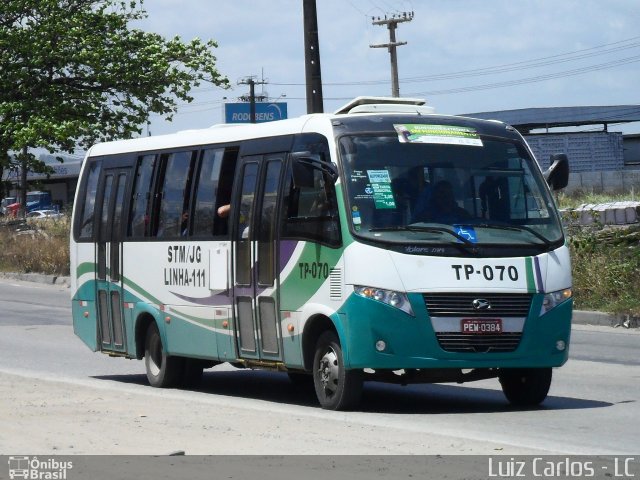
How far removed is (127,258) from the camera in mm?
15227

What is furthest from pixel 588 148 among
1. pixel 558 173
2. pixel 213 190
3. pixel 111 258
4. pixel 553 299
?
pixel 553 299

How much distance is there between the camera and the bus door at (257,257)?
12.7 m

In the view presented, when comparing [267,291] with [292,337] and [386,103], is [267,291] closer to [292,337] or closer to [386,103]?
[292,337]

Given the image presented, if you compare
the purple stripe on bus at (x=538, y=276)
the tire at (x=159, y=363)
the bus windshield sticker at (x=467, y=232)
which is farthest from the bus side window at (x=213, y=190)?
the purple stripe on bus at (x=538, y=276)

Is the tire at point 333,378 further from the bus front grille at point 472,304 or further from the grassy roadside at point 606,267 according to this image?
the grassy roadside at point 606,267

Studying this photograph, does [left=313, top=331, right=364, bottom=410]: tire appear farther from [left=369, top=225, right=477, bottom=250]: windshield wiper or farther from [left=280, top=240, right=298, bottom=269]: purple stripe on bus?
[left=369, top=225, right=477, bottom=250]: windshield wiper

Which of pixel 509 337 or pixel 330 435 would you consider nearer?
pixel 330 435

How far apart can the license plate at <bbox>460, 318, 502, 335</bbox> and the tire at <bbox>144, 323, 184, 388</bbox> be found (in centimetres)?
434

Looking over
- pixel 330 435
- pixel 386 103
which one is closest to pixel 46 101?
pixel 386 103

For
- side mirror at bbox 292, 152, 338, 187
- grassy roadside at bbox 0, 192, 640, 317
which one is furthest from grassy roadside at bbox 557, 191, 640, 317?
side mirror at bbox 292, 152, 338, 187

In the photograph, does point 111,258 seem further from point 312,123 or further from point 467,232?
point 467,232
